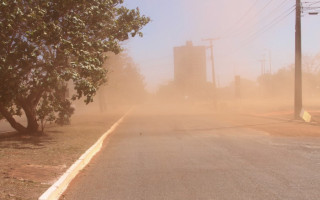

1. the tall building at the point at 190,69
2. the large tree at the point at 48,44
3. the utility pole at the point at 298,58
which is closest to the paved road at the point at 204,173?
the large tree at the point at 48,44

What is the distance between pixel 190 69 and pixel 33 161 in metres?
89.6

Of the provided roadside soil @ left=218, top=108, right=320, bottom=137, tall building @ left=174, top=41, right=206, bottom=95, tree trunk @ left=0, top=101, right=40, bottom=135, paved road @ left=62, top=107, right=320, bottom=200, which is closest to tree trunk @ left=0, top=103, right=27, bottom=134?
tree trunk @ left=0, top=101, right=40, bottom=135

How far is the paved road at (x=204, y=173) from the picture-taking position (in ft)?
20.0

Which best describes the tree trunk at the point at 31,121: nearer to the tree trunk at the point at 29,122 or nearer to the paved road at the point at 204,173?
the tree trunk at the point at 29,122

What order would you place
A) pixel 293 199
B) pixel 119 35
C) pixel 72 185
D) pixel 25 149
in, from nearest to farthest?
pixel 293 199
pixel 72 185
pixel 25 149
pixel 119 35

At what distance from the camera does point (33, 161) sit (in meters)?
9.12

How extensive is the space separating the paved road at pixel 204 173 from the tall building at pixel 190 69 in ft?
273

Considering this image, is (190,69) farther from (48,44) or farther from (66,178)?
(66,178)

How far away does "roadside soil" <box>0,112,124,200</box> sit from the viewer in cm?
630

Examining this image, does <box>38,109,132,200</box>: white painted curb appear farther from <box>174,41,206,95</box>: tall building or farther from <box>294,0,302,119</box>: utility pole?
<box>174,41,206,95</box>: tall building

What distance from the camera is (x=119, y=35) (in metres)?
14.3

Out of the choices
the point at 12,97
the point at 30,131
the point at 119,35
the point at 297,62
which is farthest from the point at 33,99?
the point at 297,62

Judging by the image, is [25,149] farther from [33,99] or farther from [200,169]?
[200,169]

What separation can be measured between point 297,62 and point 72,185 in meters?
19.6
